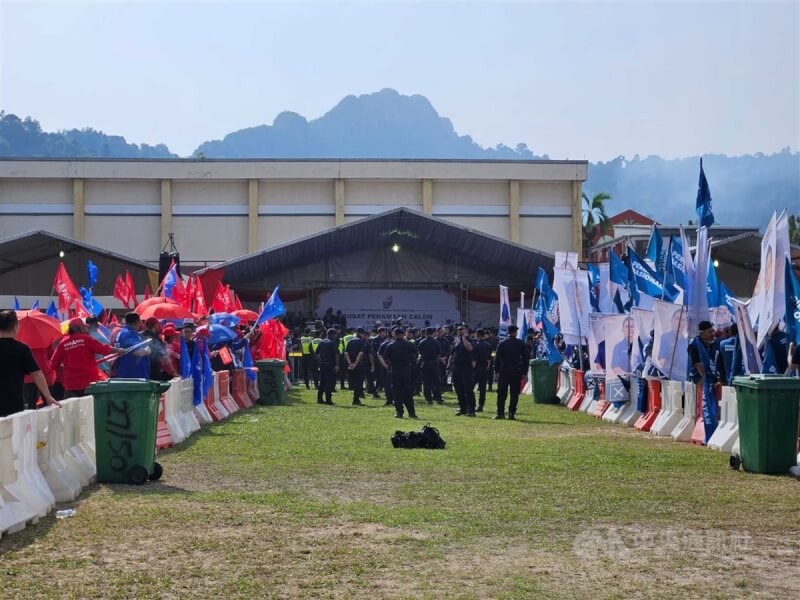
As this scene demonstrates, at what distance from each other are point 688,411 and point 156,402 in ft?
28.6

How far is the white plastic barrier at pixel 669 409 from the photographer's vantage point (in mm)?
18250

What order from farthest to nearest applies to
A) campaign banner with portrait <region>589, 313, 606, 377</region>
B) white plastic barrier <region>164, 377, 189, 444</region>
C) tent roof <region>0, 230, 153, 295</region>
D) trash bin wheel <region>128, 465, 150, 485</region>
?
1. tent roof <region>0, 230, 153, 295</region>
2. campaign banner with portrait <region>589, 313, 606, 377</region>
3. white plastic barrier <region>164, 377, 189, 444</region>
4. trash bin wheel <region>128, 465, 150, 485</region>

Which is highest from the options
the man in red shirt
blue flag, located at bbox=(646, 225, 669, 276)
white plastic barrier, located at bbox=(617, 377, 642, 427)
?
blue flag, located at bbox=(646, 225, 669, 276)

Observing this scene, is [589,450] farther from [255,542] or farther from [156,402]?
[255,542]

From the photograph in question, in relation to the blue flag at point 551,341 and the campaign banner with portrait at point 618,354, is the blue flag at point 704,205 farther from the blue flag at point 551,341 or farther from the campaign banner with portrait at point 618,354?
the blue flag at point 551,341

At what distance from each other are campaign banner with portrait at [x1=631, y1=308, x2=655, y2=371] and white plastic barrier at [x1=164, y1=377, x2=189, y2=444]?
8.01m

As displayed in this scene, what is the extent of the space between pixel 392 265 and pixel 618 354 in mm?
26737

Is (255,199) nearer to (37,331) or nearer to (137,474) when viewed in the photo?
(37,331)

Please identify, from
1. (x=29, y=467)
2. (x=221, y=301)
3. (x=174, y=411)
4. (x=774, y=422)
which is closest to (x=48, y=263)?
(x=221, y=301)

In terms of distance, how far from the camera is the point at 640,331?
813 inches

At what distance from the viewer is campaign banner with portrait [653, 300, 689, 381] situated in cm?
1858

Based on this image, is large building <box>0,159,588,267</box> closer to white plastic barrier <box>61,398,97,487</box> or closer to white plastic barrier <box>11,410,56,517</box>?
white plastic barrier <box>61,398,97,487</box>

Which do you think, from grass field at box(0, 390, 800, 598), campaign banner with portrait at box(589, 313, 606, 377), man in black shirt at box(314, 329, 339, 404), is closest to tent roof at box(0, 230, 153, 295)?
man in black shirt at box(314, 329, 339, 404)

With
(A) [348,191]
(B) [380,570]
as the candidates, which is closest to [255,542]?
(B) [380,570]
